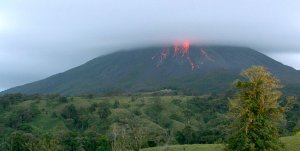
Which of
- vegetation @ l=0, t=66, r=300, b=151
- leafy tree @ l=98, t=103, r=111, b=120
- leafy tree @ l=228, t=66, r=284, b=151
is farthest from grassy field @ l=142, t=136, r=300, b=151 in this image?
leafy tree @ l=98, t=103, r=111, b=120

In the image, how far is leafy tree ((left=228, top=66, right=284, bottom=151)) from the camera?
4031 centimetres

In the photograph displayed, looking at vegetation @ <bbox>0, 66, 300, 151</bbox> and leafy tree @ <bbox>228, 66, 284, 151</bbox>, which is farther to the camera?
vegetation @ <bbox>0, 66, 300, 151</bbox>

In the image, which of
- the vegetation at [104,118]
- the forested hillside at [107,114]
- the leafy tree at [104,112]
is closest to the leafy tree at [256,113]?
the vegetation at [104,118]

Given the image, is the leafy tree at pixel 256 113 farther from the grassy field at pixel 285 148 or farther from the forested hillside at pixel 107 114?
the forested hillside at pixel 107 114

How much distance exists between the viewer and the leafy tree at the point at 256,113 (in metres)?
40.3

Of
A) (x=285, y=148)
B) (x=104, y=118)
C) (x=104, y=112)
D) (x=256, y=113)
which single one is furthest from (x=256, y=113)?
(x=104, y=112)

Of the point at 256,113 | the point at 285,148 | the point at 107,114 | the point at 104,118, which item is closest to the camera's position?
the point at 256,113

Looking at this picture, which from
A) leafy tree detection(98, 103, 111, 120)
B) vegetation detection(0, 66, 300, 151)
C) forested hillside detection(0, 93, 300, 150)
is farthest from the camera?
leafy tree detection(98, 103, 111, 120)

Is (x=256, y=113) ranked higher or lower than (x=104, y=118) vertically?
higher

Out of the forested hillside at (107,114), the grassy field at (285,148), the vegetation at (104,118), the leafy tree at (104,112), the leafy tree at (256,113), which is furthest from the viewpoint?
the leafy tree at (104,112)

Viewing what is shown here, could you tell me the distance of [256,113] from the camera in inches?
1619

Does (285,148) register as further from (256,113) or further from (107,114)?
(107,114)

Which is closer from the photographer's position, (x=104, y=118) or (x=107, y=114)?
(x=104, y=118)

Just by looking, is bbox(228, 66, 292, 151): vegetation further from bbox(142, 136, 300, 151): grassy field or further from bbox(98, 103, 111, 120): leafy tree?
bbox(98, 103, 111, 120): leafy tree
